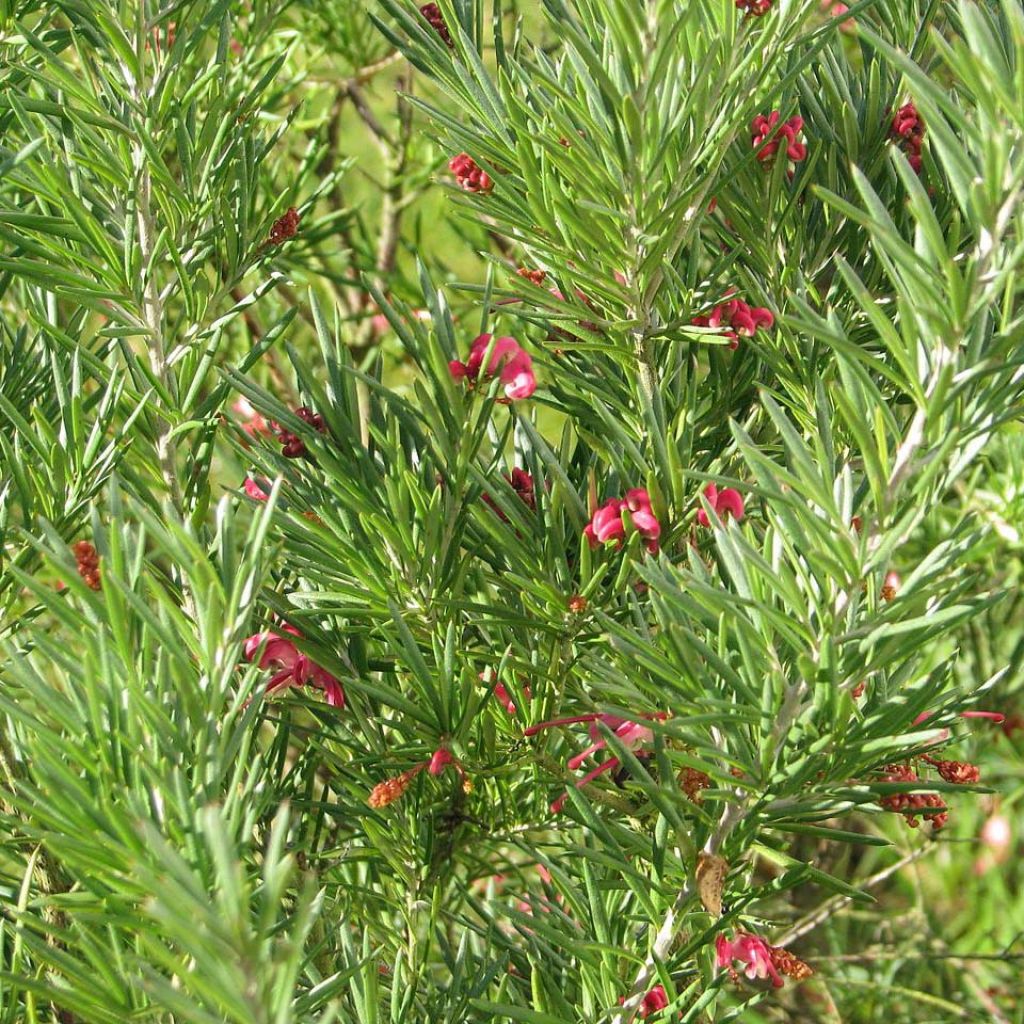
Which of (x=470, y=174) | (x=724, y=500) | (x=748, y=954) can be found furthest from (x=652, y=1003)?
(x=470, y=174)

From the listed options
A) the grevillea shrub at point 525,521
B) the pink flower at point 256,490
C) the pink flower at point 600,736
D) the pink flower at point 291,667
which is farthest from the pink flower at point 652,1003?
the pink flower at point 256,490

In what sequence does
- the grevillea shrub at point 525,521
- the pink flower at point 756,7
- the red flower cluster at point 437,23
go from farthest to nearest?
1. the red flower cluster at point 437,23
2. the pink flower at point 756,7
3. the grevillea shrub at point 525,521

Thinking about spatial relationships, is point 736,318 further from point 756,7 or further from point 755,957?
point 755,957

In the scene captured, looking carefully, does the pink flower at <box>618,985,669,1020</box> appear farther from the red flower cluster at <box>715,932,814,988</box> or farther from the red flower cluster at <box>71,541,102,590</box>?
the red flower cluster at <box>71,541,102,590</box>

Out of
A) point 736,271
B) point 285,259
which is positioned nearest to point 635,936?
point 736,271

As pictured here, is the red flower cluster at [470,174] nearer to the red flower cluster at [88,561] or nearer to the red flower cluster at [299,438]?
the red flower cluster at [299,438]

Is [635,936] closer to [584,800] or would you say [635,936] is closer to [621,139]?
[584,800]
